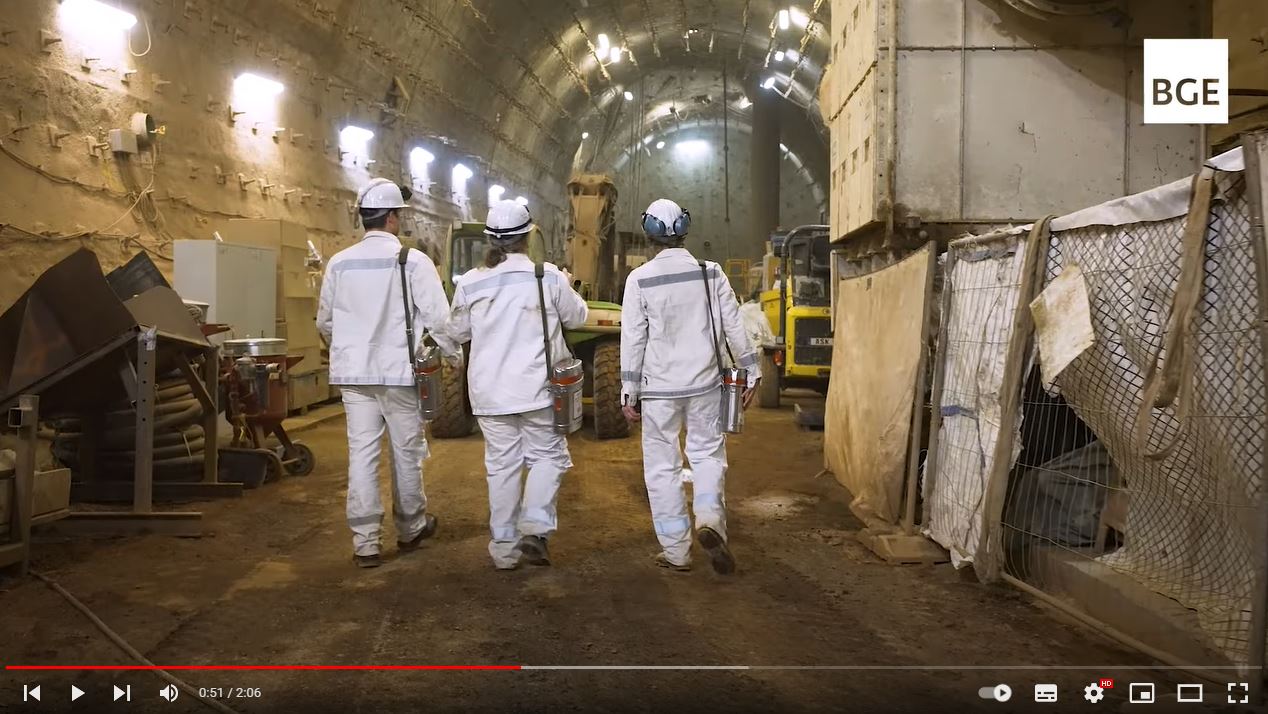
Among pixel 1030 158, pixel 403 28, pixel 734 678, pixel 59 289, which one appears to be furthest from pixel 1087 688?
pixel 403 28

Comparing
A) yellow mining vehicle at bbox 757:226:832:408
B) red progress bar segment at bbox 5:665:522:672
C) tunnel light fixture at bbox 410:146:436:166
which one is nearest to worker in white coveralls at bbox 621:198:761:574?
red progress bar segment at bbox 5:665:522:672

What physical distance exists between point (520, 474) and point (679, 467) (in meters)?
0.83

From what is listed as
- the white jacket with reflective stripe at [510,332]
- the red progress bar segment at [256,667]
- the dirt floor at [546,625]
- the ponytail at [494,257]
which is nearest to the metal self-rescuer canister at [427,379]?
the white jacket with reflective stripe at [510,332]

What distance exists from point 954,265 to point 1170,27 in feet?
8.96

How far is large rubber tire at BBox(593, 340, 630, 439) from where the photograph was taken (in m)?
8.69

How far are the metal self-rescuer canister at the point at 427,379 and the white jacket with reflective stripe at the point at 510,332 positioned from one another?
6.8 inches

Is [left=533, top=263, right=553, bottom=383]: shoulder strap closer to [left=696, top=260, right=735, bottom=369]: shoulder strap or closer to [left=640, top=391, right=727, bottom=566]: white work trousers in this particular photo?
[left=640, top=391, right=727, bottom=566]: white work trousers

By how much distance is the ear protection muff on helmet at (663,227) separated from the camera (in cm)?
460

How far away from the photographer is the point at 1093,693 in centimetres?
273

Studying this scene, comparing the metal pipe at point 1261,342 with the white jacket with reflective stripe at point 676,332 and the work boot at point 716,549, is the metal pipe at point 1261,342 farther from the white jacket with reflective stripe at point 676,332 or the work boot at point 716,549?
the white jacket with reflective stripe at point 676,332

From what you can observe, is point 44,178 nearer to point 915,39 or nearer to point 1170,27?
point 915,39

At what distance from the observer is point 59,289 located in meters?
4.76

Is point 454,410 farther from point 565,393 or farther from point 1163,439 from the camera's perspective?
point 1163,439
